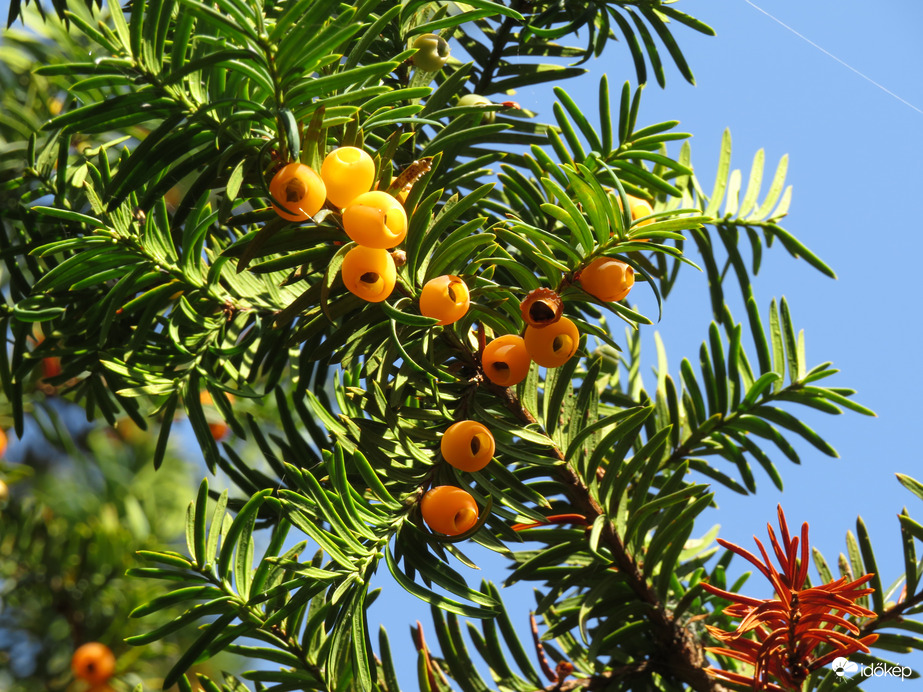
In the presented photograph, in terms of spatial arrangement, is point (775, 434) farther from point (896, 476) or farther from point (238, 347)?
point (238, 347)

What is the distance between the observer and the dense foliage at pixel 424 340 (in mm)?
458

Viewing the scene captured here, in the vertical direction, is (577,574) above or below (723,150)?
below

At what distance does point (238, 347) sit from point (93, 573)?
27.8 inches

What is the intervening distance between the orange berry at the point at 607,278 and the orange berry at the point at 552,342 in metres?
0.03

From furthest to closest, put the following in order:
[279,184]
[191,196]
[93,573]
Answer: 1. [93,573]
2. [191,196]
3. [279,184]

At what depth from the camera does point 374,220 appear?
42 centimetres

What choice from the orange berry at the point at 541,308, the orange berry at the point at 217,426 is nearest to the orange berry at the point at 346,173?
the orange berry at the point at 541,308

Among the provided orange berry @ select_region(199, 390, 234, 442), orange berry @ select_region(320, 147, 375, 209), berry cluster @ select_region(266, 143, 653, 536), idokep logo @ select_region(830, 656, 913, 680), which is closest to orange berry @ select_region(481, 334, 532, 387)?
berry cluster @ select_region(266, 143, 653, 536)

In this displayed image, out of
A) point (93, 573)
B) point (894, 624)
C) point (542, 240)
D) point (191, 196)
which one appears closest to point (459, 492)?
point (542, 240)

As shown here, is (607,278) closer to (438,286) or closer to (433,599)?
(438,286)

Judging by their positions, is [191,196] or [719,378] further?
[719,378]

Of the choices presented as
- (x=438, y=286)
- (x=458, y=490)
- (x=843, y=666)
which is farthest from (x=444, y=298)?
(x=843, y=666)

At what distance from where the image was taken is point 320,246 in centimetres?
50

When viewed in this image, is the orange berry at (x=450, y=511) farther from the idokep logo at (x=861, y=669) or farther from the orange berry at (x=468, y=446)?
the idokep logo at (x=861, y=669)
